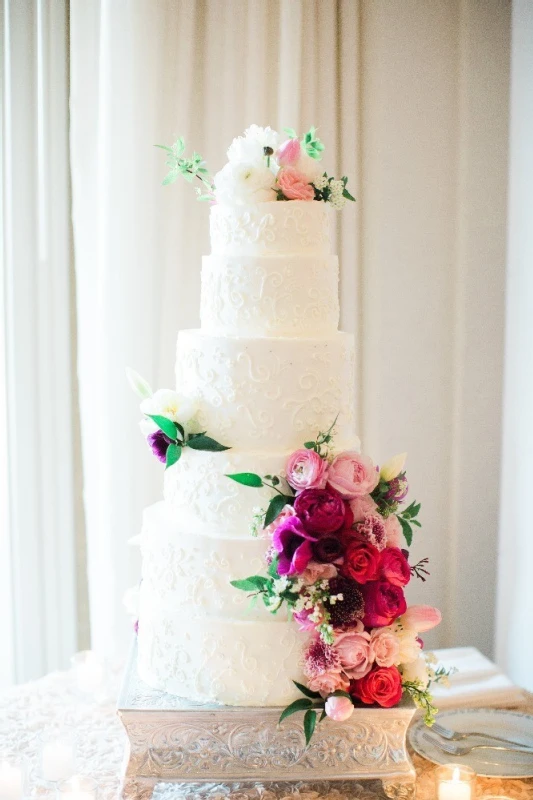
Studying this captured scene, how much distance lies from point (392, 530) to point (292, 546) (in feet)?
1.04

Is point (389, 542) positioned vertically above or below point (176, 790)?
above

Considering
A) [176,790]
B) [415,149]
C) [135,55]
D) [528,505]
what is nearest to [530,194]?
[415,149]

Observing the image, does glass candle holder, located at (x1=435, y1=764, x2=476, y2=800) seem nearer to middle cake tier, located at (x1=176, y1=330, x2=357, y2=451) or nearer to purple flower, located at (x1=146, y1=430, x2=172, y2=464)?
middle cake tier, located at (x1=176, y1=330, x2=357, y2=451)

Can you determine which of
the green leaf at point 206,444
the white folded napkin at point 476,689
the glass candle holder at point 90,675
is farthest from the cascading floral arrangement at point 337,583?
the glass candle holder at point 90,675

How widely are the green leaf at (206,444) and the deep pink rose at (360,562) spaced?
40 centimetres

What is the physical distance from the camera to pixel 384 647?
6.69 feet

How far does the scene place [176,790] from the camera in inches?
85.0

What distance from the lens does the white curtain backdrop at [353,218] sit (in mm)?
3221

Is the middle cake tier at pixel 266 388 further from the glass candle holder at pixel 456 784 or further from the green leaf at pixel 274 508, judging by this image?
the glass candle holder at pixel 456 784

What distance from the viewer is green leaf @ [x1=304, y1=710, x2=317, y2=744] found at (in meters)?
1.96

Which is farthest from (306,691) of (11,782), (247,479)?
(11,782)

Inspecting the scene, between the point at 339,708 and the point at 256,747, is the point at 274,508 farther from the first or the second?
the point at 256,747

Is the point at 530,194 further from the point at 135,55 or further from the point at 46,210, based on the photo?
the point at 46,210

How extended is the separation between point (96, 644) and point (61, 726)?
38.9 inches
